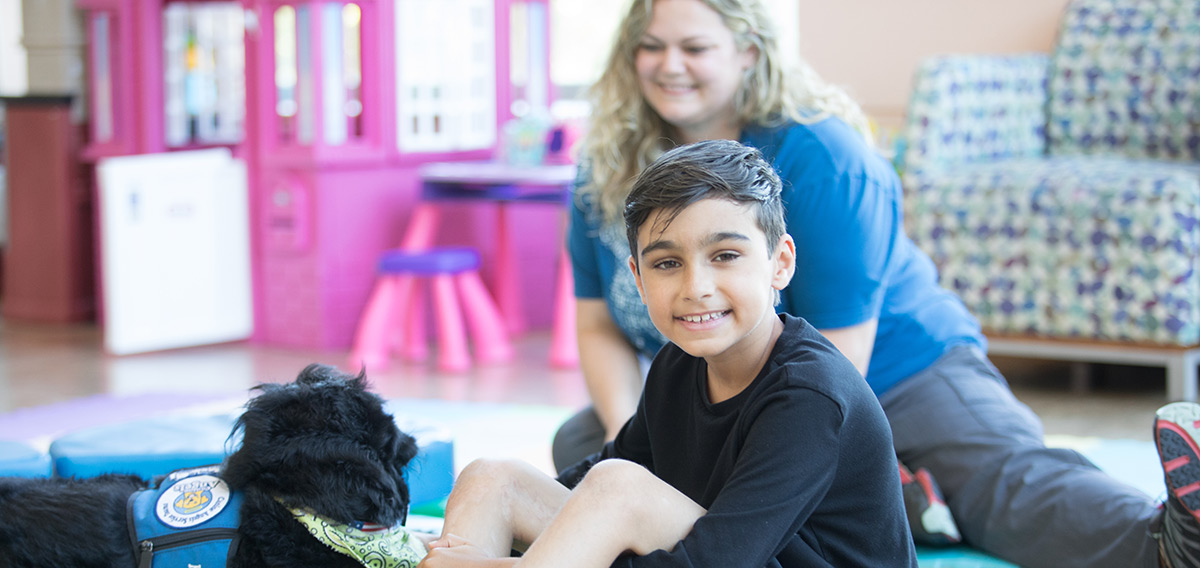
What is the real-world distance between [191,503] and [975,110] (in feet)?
9.74

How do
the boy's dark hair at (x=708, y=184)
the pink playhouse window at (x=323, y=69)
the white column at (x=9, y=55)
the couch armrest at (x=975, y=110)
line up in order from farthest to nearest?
the white column at (x=9, y=55) < the pink playhouse window at (x=323, y=69) < the couch armrest at (x=975, y=110) < the boy's dark hair at (x=708, y=184)

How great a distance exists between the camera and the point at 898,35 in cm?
450

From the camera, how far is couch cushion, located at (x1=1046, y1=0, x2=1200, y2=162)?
150 inches

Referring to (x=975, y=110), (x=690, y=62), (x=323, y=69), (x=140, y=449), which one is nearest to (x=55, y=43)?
(x=323, y=69)

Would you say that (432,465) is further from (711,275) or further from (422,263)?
(422,263)

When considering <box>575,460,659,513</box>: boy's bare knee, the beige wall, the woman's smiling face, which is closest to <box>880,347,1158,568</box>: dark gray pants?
the woman's smiling face

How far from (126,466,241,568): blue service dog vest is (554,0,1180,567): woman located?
766 millimetres

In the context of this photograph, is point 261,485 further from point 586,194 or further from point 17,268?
point 17,268

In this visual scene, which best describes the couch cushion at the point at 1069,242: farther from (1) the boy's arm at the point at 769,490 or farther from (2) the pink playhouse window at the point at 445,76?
(1) the boy's arm at the point at 769,490

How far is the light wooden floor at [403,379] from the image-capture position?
3416 mm

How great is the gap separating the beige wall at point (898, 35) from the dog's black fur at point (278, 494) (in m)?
3.38

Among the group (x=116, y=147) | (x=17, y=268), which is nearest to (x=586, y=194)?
(x=116, y=147)

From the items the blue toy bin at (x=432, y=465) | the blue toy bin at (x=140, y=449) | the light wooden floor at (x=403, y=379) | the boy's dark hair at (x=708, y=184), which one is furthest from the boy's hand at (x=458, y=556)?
the light wooden floor at (x=403, y=379)

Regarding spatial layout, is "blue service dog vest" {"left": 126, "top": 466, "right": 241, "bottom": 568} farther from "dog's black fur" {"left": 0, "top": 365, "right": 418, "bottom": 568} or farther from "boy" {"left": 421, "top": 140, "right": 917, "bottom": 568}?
"boy" {"left": 421, "top": 140, "right": 917, "bottom": 568}
